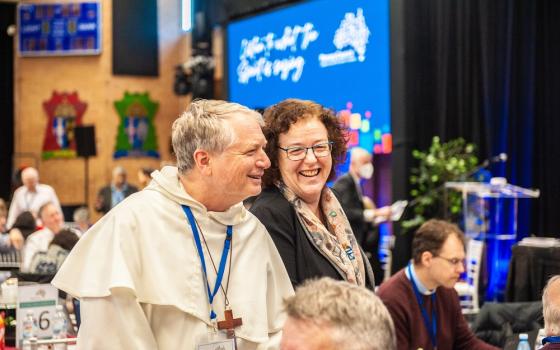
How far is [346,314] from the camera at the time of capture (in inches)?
56.4

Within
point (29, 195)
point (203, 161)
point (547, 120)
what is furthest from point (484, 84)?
point (203, 161)

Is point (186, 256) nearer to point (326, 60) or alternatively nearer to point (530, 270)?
point (530, 270)

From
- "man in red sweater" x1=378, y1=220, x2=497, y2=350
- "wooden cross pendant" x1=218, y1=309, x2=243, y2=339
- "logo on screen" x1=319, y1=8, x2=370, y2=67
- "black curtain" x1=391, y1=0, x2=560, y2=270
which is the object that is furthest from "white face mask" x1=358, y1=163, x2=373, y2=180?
"wooden cross pendant" x1=218, y1=309, x2=243, y2=339

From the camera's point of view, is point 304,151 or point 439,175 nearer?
point 304,151

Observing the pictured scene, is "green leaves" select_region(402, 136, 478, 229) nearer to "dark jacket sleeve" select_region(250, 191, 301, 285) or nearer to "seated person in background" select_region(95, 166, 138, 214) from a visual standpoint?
"seated person in background" select_region(95, 166, 138, 214)

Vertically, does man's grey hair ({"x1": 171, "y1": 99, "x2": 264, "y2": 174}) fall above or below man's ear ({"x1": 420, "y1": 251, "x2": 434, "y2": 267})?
above

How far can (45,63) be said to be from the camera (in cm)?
1675

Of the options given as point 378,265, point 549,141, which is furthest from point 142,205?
point 549,141

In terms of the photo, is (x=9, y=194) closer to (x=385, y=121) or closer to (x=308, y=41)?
(x=308, y=41)

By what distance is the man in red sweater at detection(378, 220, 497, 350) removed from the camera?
4094 mm

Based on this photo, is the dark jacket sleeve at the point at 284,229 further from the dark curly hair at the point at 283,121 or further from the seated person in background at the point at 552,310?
the seated person in background at the point at 552,310

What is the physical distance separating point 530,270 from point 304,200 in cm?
465

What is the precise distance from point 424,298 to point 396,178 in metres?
5.94

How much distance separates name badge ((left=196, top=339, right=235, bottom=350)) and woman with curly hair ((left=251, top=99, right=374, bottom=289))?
36cm
